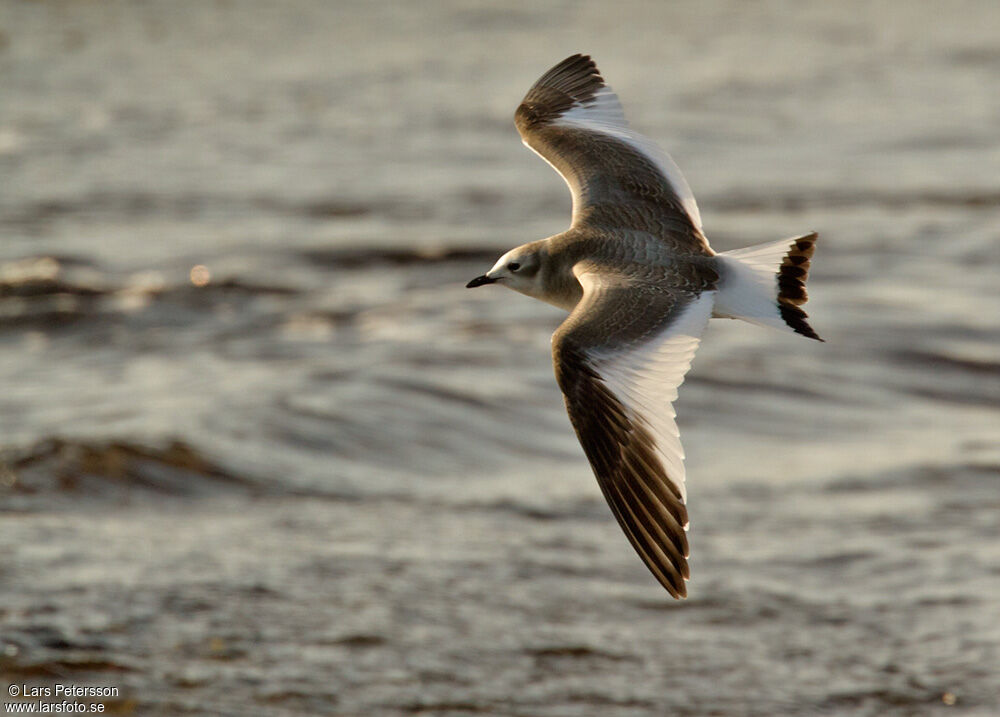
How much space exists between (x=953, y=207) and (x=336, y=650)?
8448 mm

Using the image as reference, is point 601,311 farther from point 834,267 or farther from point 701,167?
point 701,167

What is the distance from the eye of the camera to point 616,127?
20.1 ft

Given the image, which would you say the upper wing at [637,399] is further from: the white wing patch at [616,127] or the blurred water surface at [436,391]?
the blurred water surface at [436,391]

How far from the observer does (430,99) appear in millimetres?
16578

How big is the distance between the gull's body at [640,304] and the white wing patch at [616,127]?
0.01 m

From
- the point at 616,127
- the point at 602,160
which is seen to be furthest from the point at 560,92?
the point at 602,160

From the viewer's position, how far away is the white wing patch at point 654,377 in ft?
14.1

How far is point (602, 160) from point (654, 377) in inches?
58.6

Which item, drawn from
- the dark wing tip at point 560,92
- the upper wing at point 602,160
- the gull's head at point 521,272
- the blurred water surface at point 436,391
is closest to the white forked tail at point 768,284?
the upper wing at point 602,160

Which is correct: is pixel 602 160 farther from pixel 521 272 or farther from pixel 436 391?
pixel 436 391

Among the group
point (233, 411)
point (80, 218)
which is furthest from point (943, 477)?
point (80, 218)

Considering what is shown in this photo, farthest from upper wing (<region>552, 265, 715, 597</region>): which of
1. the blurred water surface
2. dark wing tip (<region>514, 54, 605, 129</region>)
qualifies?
the blurred water surface

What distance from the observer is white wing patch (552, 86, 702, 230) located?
5.54 m

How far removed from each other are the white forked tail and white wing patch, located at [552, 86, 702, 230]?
28.0 inches
